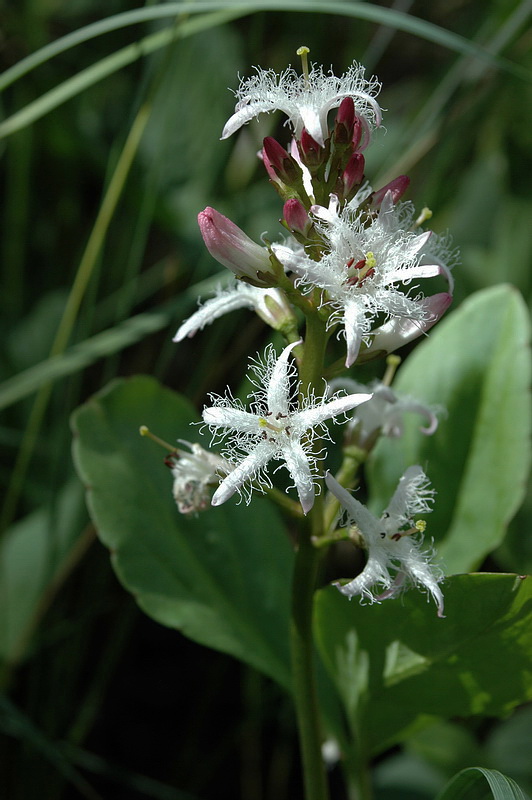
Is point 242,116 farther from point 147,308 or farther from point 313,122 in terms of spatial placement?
point 147,308

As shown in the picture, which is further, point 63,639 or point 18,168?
point 18,168

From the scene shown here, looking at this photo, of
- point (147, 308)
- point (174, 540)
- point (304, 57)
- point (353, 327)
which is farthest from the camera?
point (147, 308)

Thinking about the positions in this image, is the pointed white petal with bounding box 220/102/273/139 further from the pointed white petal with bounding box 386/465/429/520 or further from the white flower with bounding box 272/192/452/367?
the pointed white petal with bounding box 386/465/429/520

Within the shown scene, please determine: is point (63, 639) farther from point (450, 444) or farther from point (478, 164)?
point (478, 164)

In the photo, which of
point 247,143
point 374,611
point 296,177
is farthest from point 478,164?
point 374,611

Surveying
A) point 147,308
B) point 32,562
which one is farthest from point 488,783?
point 147,308

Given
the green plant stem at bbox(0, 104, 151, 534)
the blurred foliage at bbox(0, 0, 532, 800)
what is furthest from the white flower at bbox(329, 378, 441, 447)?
the green plant stem at bbox(0, 104, 151, 534)
